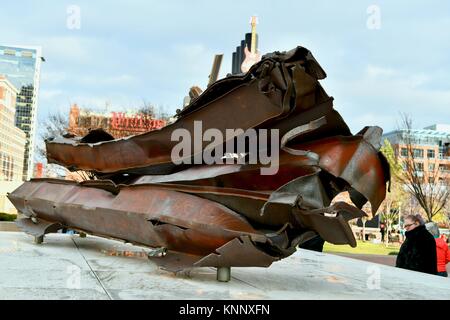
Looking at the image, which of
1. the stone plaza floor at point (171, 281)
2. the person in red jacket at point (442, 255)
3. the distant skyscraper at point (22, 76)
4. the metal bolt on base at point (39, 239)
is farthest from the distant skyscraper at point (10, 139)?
the person in red jacket at point (442, 255)

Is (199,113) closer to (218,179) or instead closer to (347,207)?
(218,179)

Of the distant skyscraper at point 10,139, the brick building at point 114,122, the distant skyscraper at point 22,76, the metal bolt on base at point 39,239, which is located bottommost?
the metal bolt on base at point 39,239

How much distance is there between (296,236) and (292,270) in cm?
181

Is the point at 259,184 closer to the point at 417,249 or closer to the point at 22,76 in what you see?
the point at 417,249

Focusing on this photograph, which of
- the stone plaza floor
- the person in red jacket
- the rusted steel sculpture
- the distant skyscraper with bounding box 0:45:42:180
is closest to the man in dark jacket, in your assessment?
the stone plaza floor

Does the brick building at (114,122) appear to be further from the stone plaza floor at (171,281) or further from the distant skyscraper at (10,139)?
the distant skyscraper at (10,139)

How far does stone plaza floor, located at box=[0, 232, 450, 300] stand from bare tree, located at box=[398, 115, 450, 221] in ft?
57.3

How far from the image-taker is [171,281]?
470cm

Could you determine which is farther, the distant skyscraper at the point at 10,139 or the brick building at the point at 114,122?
the distant skyscraper at the point at 10,139

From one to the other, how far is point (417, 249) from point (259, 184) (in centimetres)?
360

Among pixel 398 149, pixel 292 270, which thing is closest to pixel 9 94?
pixel 398 149

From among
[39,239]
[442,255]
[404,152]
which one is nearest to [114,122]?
[404,152]

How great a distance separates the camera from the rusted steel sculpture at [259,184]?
4.49 metres

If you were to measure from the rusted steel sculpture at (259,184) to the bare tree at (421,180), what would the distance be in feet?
64.5
